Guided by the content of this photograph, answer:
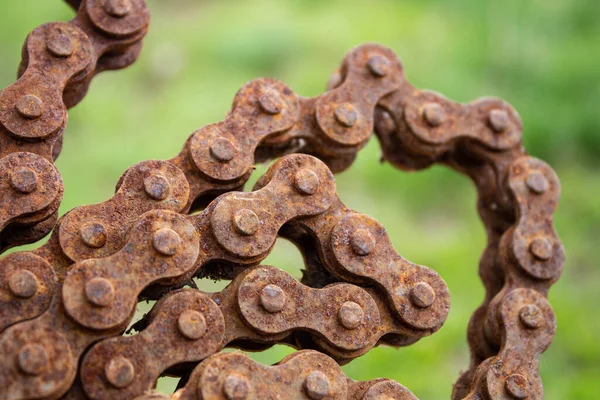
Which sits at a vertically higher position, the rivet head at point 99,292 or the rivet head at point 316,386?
the rivet head at point 316,386

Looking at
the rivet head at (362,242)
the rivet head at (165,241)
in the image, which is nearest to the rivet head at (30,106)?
the rivet head at (165,241)

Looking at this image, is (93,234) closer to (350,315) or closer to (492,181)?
(350,315)

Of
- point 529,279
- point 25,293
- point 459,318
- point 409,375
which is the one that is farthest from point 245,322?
point 459,318

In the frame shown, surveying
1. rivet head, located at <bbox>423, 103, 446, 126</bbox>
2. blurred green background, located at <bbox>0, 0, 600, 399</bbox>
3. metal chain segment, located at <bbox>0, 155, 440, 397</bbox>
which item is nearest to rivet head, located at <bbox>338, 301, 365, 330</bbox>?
metal chain segment, located at <bbox>0, 155, 440, 397</bbox>

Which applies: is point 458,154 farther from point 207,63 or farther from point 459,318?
point 207,63

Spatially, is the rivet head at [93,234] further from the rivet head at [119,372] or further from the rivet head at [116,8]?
the rivet head at [116,8]

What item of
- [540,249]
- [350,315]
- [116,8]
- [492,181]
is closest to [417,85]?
[492,181]
